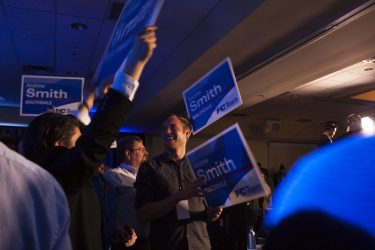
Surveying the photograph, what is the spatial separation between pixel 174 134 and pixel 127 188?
2.92ft

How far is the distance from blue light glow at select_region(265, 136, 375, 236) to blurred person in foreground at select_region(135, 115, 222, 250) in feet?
4.84

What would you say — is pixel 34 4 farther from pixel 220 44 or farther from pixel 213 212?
pixel 213 212

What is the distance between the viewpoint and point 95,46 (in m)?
5.41

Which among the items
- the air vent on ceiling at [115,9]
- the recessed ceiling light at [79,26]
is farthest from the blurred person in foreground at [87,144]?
the recessed ceiling light at [79,26]

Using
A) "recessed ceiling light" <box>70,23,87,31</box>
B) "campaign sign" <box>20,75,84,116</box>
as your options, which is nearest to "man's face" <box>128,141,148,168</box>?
"campaign sign" <box>20,75,84,116</box>

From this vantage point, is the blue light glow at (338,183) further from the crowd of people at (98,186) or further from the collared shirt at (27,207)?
the collared shirt at (27,207)

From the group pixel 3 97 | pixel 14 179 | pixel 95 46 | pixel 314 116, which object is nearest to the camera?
pixel 14 179

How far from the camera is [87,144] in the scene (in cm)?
99

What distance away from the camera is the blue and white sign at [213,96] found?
196cm

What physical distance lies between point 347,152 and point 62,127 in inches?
44.9

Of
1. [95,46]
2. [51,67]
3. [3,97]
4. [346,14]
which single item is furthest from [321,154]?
[3,97]

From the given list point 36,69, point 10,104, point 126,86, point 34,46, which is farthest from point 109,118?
point 10,104

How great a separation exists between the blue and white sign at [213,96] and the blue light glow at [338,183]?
4.88 ft

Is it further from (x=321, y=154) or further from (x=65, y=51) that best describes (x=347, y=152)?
(x=65, y=51)
